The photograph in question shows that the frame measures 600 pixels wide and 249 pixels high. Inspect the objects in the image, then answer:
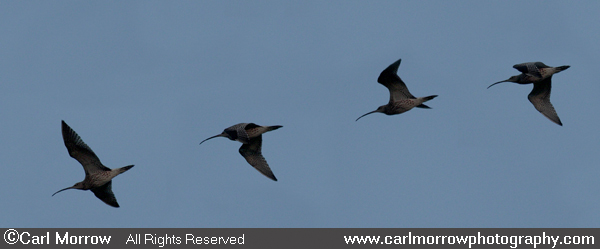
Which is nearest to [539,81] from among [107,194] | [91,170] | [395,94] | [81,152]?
[395,94]

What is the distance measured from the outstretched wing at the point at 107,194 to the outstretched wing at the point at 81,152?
1.31 m

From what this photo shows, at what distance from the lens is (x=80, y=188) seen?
35875 mm

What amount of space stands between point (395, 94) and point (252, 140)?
554 centimetres

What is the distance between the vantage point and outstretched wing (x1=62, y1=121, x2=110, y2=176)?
34156mm

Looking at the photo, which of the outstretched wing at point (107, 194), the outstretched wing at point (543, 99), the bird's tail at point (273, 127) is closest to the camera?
the outstretched wing at point (107, 194)

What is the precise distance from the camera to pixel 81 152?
113 ft

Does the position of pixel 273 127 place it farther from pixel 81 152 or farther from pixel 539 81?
pixel 539 81

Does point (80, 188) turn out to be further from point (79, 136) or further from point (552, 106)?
point (552, 106)

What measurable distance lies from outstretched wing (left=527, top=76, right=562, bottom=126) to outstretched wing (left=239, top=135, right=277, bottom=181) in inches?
416

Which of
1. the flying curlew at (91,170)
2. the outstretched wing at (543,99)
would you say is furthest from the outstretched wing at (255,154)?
the outstretched wing at (543,99)

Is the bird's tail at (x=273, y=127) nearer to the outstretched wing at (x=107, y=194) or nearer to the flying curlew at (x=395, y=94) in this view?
the flying curlew at (x=395, y=94)

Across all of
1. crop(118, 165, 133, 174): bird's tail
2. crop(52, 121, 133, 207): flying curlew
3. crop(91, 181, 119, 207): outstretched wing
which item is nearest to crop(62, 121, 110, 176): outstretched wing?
crop(52, 121, 133, 207): flying curlew

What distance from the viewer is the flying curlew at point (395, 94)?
3700cm

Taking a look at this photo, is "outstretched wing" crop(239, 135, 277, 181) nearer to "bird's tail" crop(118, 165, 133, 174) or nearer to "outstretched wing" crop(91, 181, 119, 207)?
"outstretched wing" crop(91, 181, 119, 207)
